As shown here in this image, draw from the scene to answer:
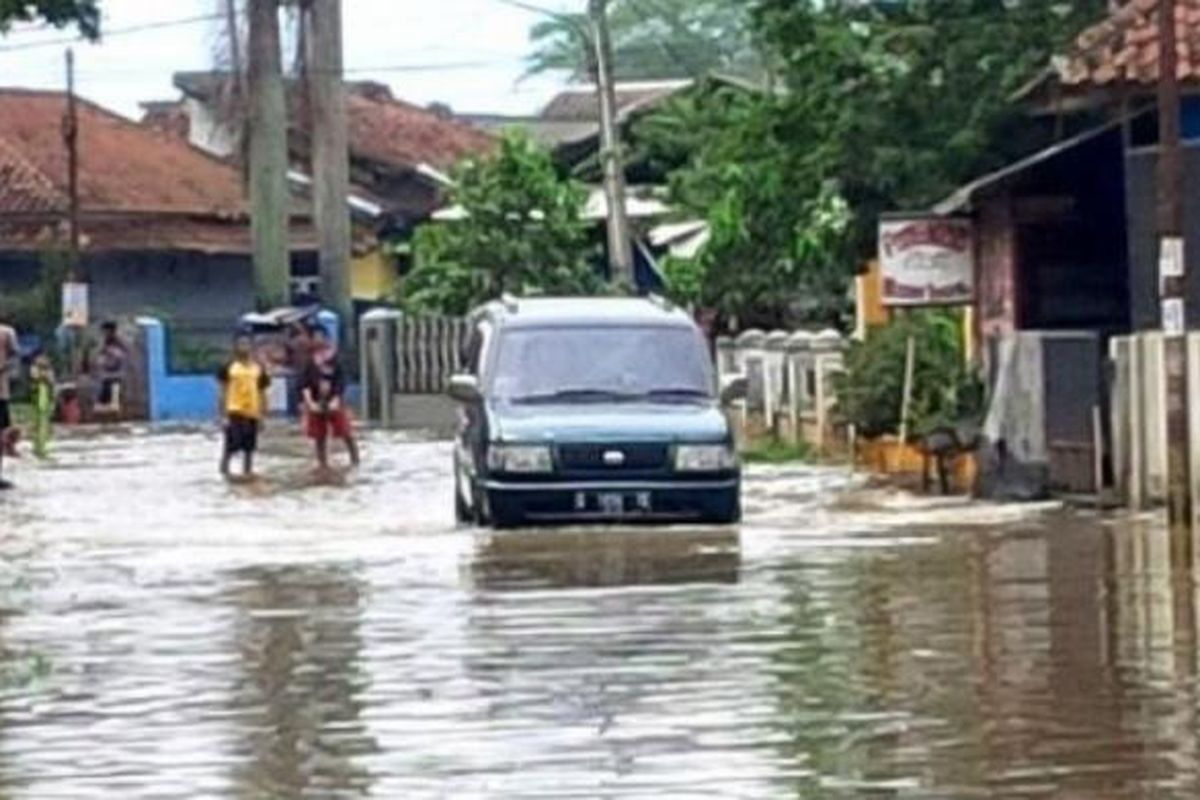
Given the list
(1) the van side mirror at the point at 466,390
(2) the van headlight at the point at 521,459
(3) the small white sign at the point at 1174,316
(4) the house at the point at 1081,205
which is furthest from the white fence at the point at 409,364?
(2) the van headlight at the point at 521,459

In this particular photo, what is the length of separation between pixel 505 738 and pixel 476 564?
10.0 meters

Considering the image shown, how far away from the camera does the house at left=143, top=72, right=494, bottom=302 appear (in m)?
80.0

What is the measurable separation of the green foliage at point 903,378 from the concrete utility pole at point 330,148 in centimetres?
2929

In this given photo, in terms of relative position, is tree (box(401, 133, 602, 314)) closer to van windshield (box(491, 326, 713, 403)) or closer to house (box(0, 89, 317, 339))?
house (box(0, 89, 317, 339))

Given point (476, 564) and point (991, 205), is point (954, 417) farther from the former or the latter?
point (476, 564)

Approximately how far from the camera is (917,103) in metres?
37.7

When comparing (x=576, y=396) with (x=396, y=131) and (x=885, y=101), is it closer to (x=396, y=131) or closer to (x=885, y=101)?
(x=885, y=101)

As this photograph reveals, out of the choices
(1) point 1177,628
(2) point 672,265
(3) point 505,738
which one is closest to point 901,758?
(3) point 505,738

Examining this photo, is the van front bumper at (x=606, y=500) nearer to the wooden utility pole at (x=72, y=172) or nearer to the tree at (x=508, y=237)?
the tree at (x=508, y=237)

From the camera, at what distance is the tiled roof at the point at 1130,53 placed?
101ft

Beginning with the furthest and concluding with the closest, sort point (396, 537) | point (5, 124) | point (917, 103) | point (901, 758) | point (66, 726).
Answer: point (5, 124) < point (917, 103) < point (396, 537) < point (66, 726) < point (901, 758)

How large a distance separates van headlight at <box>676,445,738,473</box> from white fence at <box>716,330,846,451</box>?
43.1 ft

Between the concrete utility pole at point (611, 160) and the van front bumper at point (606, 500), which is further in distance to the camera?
the concrete utility pole at point (611, 160)

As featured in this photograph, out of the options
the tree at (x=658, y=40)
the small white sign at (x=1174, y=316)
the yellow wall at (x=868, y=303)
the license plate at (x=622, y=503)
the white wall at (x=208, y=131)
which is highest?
the tree at (x=658, y=40)
